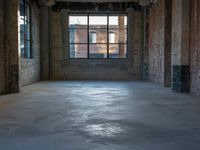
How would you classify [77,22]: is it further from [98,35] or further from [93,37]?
[98,35]

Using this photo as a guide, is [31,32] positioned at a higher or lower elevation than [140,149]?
higher

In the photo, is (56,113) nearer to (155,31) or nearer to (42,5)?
(155,31)

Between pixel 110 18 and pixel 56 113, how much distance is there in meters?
9.49

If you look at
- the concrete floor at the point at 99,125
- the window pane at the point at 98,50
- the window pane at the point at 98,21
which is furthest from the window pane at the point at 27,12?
the concrete floor at the point at 99,125

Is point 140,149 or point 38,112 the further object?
point 38,112

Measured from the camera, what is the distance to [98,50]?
14.3 metres

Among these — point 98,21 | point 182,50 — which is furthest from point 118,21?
point 182,50

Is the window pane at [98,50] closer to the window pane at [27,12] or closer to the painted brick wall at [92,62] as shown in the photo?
the painted brick wall at [92,62]

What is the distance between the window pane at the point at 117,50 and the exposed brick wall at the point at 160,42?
64.0 inches

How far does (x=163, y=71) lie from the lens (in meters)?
10.6

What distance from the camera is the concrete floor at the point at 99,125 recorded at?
136 inches

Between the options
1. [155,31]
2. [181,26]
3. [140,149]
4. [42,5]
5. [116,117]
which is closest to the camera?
[140,149]

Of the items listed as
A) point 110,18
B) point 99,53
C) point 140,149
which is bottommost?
point 140,149

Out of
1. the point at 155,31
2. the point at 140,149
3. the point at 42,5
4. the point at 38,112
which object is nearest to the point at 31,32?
the point at 42,5
